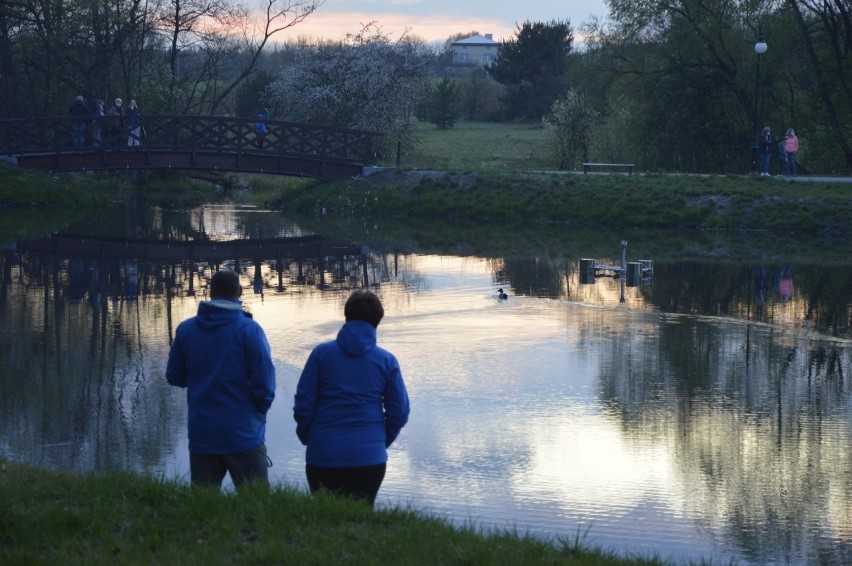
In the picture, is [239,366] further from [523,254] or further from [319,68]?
[319,68]

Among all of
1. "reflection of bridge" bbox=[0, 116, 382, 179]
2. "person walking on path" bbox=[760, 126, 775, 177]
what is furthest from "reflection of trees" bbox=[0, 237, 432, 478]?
"person walking on path" bbox=[760, 126, 775, 177]

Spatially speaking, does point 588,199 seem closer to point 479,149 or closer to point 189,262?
point 189,262

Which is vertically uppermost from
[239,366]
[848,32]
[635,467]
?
[848,32]

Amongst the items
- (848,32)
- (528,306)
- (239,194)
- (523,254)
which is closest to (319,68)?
(239,194)

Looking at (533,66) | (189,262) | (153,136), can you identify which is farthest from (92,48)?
(533,66)

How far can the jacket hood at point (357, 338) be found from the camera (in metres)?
6.89

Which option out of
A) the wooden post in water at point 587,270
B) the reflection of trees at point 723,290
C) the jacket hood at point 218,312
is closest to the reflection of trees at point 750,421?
the reflection of trees at point 723,290

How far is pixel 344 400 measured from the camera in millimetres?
6906

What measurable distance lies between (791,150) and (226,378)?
33952mm

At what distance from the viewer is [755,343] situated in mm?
16594

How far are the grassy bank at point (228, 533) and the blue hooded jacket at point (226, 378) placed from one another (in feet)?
1.08

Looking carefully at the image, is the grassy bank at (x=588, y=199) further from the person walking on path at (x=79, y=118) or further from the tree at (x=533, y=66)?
the tree at (x=533, y=66)

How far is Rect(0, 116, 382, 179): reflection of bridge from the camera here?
3872 cm

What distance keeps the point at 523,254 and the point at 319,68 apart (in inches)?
1097
